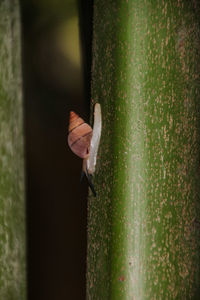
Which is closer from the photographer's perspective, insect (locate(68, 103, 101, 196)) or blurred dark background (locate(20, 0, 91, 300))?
insect (locate(68, 103, 101, 196))

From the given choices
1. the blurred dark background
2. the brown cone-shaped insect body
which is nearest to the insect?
the brown cone-shaped insect body

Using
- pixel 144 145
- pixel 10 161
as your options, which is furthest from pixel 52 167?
pixel 144 145

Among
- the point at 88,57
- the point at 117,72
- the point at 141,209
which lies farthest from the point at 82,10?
the point at 141,209

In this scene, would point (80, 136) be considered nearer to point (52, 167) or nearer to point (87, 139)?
point (87, 139)

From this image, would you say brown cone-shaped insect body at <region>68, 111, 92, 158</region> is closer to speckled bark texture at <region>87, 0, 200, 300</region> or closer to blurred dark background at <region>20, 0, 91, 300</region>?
speckled bark texture at <region>87, 0, 200, 300</region>

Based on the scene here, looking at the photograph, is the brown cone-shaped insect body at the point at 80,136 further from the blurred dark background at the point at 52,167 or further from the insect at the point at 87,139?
the blurred dark background at the point at 52,167

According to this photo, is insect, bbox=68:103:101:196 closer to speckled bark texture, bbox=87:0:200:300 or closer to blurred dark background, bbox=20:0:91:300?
speckled bark texture, bbox=87:0:200:300
